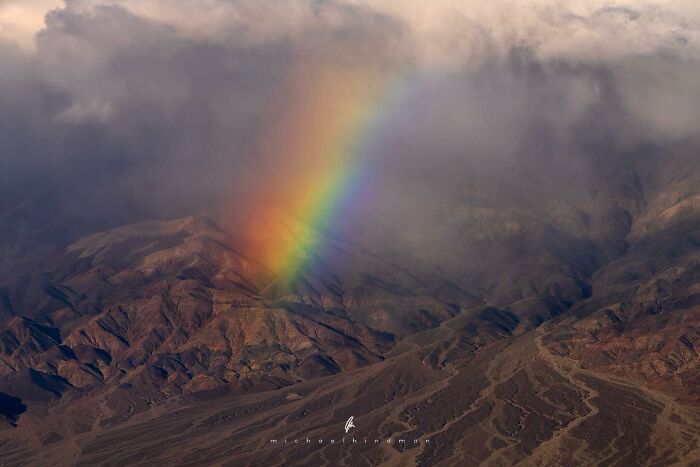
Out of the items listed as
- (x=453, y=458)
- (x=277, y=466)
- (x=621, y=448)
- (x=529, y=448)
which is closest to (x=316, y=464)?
(x=277, y=466)


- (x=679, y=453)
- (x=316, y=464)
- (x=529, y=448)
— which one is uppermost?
(x=316, y=464)

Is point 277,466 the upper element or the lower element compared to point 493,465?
upper

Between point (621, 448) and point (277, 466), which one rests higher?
point (277, 466)

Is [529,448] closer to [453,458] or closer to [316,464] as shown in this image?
[453,458]

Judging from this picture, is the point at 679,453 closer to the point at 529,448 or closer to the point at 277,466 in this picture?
Result: the point at 529,448

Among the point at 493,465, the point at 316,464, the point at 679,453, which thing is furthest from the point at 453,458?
the point at 679,453

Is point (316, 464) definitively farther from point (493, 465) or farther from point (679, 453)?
point (679, 453)

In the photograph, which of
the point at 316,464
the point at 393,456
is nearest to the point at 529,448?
the point at 393,456
